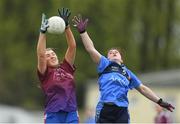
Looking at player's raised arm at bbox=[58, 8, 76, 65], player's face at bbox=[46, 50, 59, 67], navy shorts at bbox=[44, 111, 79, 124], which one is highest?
player's raised arm at bbox=[58, 8, 76, 65]

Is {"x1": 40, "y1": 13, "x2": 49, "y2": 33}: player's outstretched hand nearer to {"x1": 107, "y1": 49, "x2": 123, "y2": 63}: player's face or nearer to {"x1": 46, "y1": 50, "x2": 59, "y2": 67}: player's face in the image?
{"x1": 46, "y1": 50, "x2": 59, "y2": 67}: player's face

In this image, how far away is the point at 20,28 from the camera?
2029 inches

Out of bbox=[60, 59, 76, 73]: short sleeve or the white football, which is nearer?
bbox=[60, 59, 76, 73]: short sleeve

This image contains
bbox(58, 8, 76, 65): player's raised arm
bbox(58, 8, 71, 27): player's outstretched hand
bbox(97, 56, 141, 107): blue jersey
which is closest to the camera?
bbox(97, 56, 141, 107): blue jersey

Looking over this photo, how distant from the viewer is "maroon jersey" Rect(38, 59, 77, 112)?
40.2 ft

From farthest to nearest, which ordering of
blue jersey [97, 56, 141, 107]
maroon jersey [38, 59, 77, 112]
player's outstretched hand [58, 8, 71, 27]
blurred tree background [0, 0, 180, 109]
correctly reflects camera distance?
blurred tree background [0, 0, 180, 109]
player's outstretched hand [58, 8, 71, 27]
maroon jersey [38, 59, 77, 112]
blue jersey [97, 56, 141, 107]

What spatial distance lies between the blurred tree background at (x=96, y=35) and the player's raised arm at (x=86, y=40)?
35.9 m

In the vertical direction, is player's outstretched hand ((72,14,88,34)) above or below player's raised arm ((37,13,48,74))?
above

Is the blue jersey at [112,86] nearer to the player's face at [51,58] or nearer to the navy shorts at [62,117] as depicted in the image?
the navy shorts at [62,117]

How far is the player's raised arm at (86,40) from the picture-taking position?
12352 mm

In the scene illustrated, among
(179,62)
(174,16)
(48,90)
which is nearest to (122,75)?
(48,90)

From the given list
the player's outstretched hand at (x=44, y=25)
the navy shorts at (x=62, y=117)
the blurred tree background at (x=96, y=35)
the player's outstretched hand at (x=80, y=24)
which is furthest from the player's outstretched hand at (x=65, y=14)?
the blurred tree background at (x=96, y=35)

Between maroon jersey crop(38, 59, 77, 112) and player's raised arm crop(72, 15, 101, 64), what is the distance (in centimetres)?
46

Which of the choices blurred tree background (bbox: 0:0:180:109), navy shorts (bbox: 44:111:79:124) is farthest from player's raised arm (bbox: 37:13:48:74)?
blurred tree background (bbox: 0:0:180:109)
